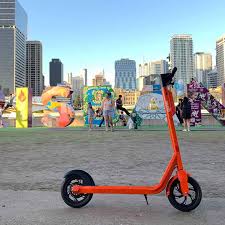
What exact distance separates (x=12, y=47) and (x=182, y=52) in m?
78.6

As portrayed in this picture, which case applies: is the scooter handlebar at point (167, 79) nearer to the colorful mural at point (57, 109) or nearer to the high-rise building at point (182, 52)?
the colorful mural at point (57, 109)

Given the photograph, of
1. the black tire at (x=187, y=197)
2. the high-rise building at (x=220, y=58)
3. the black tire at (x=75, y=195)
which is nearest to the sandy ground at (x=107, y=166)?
the black tire at (x=187, y=197)

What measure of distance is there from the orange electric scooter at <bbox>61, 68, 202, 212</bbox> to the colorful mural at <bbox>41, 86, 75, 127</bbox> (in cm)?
2091

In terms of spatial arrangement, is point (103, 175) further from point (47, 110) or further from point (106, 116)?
point (47, 110)

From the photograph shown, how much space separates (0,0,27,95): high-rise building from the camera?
549ft

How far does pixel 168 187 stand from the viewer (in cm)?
421

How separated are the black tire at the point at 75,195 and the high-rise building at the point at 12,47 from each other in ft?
537

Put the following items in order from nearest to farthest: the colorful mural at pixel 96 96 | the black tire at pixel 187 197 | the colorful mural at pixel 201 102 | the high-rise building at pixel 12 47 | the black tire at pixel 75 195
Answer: the black tire at pixel 187 197, the black tire at pixel 75 195, the colorful mural at pixel 201 102, the colorful mural at pixel 96 96, the high-rise building at pixel 12 47

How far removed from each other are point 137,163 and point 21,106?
1894 cm

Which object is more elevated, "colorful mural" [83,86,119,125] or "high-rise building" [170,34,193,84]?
"high-rise building" [170,34,193,84]

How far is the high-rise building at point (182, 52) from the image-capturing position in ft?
483

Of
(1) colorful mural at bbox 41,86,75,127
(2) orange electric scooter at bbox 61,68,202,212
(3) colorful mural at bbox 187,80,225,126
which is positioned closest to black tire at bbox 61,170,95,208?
(2) orange electric scooter at bbox 61,68,202,212

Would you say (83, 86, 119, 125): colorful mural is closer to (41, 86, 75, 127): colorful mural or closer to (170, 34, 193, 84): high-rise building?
(41, 86, 75, 127): colorful mural

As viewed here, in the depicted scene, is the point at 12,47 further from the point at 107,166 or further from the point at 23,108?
the point at 107,166
